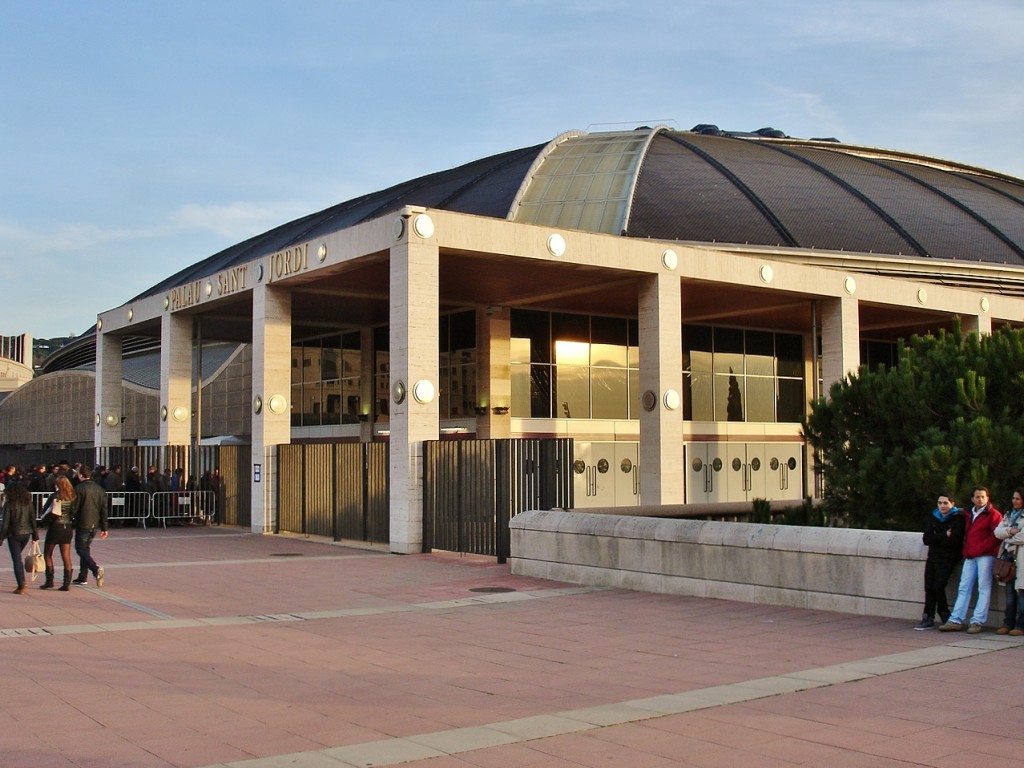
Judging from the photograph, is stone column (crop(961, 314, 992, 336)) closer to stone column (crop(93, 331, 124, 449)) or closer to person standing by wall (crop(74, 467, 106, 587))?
person standing by wall (crop(74, 467, 106, 587))

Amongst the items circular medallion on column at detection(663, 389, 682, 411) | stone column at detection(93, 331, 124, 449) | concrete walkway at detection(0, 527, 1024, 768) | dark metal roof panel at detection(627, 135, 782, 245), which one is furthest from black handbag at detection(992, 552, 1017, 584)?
stone column at detection(93, 331, 124, 449)

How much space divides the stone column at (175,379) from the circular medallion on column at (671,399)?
55.0ft

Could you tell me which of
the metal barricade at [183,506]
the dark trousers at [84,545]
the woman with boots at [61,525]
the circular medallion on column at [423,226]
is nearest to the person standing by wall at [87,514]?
the dark trousers at [84,545]

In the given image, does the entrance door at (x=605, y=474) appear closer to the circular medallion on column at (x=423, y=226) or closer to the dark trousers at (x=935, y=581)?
the circular medallion on column at (x=423, y=226)

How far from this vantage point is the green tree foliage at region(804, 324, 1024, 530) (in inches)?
634

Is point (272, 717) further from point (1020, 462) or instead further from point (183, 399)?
point (183, 399)

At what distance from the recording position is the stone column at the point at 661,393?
27.9 meters

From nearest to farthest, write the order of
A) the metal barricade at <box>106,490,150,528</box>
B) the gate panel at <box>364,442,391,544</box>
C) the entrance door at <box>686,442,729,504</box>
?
1. the gate panel at <box>364,442,391,544</box>
2. the metal barricade at <box>106,490,150,528</box>
3. the entrance door at <box>686,442,729,504</box>

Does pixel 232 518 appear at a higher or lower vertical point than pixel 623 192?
lower

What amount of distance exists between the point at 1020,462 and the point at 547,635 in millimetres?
8529

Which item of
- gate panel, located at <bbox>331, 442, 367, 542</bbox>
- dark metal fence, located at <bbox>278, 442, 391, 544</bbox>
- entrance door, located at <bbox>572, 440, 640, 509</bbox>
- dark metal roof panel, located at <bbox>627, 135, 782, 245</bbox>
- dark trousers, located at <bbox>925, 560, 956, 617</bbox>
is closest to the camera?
dark trousers, located at <bbox>925, 560, 956, 617</bbox>

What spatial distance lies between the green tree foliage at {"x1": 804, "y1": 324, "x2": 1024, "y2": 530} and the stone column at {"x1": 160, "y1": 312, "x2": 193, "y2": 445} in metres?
23.0

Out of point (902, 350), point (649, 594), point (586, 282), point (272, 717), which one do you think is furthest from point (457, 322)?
point (272, 717)

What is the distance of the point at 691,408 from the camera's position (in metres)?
36.8
